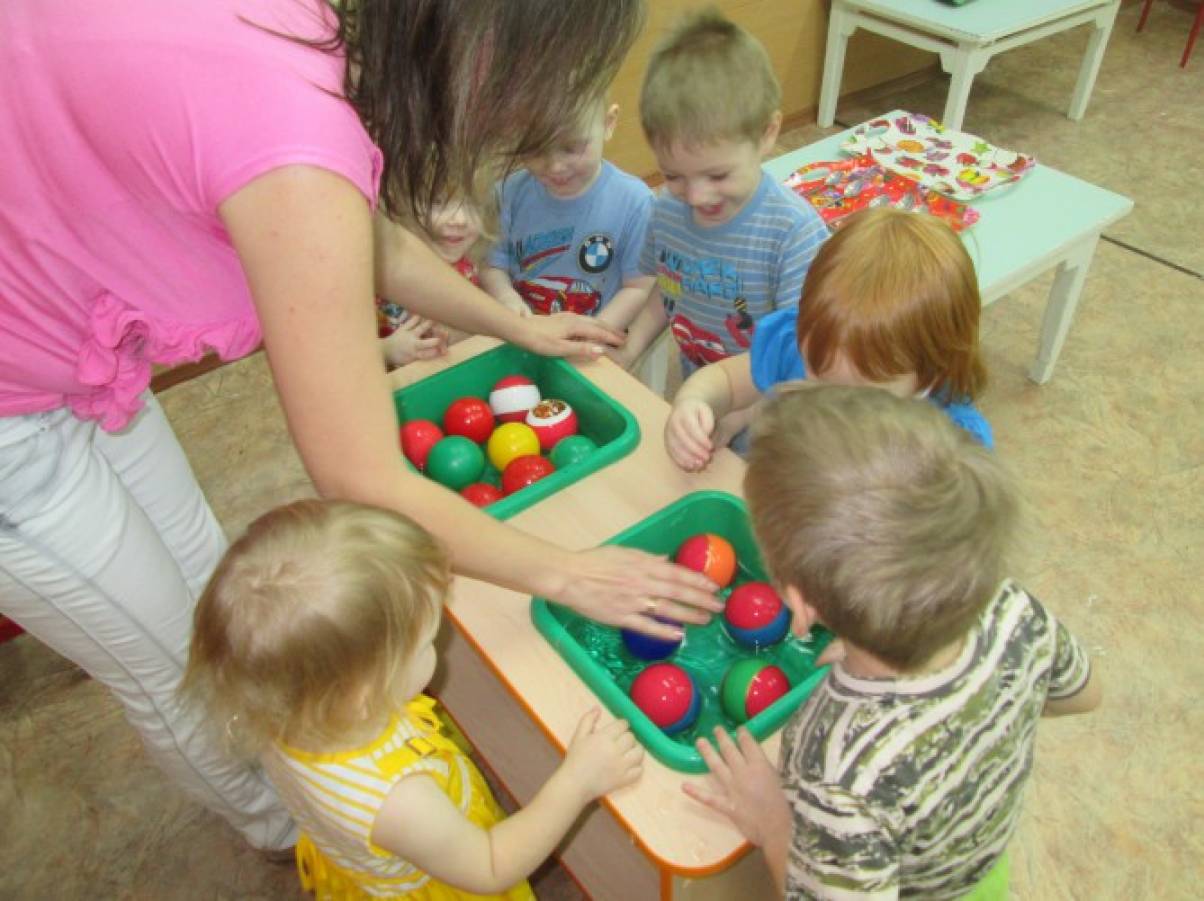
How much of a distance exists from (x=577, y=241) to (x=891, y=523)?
1.28m

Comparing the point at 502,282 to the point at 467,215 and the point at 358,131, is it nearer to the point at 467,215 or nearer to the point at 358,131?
the point at 467,215

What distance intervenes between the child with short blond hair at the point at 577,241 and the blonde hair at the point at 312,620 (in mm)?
993

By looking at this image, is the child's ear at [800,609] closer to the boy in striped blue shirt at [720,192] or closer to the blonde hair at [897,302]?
the blonde hair at [897,302]

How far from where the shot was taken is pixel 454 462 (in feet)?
4.76

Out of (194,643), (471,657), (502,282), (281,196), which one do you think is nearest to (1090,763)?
(471,657)

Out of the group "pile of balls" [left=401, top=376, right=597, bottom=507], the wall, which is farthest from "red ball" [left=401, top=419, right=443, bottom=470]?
the wall

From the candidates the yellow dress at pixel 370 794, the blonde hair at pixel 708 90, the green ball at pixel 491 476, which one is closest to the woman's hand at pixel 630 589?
the yellow dress at pixel 370 794

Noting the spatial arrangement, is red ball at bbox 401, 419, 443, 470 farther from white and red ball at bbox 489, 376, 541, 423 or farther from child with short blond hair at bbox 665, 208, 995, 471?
child with short blond hair at bbox 665, 208, 995, 471

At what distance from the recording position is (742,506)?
124 centimetres

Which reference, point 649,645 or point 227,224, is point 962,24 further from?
point 227,224

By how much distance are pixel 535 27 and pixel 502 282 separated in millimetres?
1165

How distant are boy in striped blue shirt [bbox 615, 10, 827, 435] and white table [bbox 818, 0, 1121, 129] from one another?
6.00 feet

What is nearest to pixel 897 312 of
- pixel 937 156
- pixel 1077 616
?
pixel 1077 616

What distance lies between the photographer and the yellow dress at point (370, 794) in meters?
0.88
